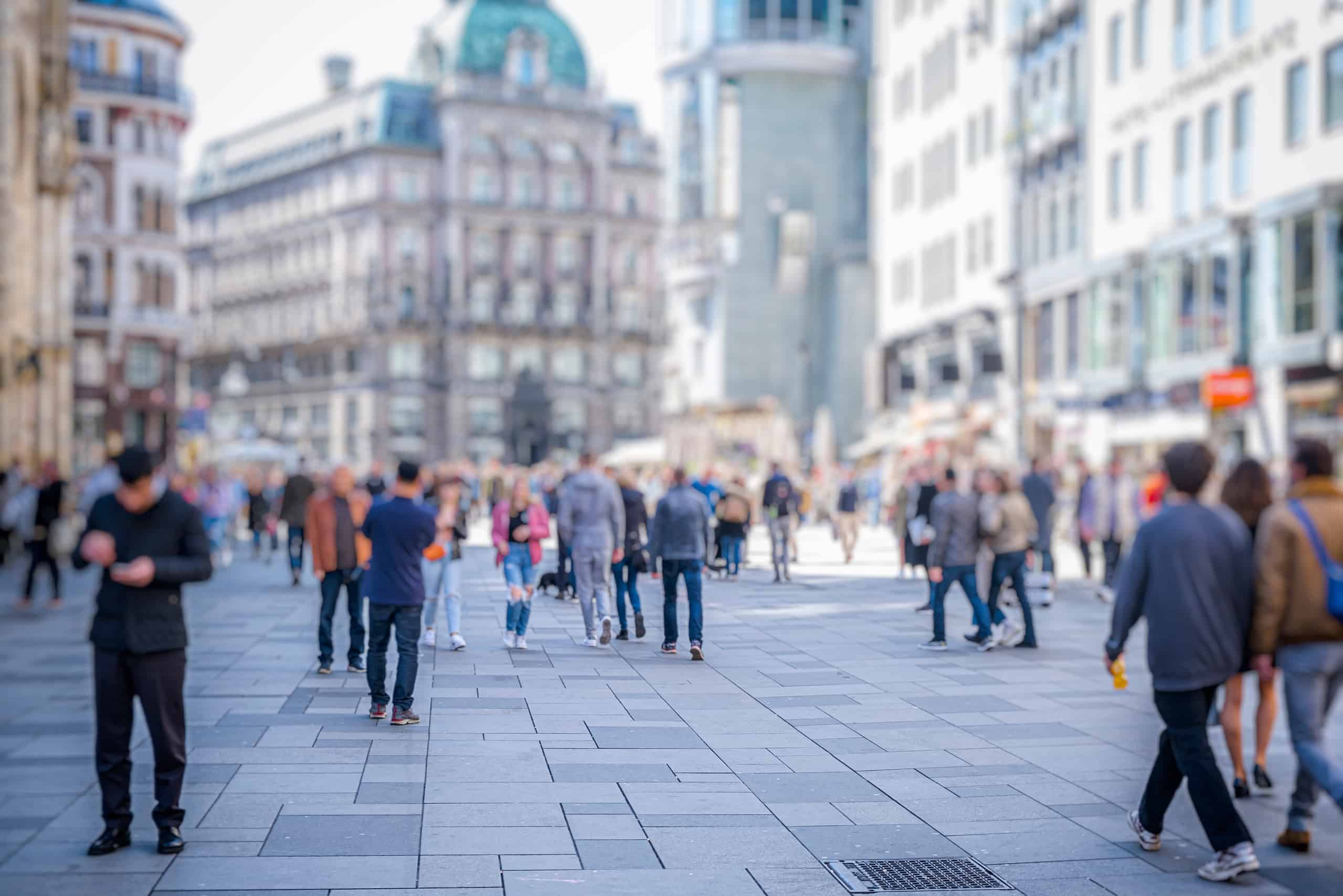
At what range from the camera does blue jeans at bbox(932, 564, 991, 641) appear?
54.9 feet

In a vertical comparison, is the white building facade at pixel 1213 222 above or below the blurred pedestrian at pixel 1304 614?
above

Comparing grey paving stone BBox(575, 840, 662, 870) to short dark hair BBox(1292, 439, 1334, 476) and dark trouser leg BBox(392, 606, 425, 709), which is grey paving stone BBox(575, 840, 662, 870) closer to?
short dark hair BBox(1292, 439, 1334, 476)

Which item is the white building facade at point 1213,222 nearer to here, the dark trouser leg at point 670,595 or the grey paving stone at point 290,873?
the dark trouser leg at point 670,595

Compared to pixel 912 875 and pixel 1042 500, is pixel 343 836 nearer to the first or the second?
pixel 912 875

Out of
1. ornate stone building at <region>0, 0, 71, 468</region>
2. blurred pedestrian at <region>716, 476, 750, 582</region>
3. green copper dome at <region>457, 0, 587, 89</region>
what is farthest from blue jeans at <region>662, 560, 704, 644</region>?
green copper dome at <region>457, 0, 587, 89</region>

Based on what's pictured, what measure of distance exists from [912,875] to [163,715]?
11.0 ft

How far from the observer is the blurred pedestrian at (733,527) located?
22656 millimetres

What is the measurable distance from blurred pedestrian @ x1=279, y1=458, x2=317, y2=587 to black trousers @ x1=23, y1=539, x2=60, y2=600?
351 cm

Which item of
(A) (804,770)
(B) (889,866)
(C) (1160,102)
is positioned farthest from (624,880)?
(C) (1160,102)

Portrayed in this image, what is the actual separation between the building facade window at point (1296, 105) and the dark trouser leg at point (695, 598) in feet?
67.1

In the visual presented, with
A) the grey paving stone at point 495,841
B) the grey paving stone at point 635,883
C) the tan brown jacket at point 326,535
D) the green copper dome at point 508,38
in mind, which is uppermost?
the green copper dome at point 508,38

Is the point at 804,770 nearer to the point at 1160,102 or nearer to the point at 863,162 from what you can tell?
the point at 1160,102

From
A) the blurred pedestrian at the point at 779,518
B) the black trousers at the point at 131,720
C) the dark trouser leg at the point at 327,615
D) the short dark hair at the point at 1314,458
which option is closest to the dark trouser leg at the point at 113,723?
the black trousers at the point at 131,720

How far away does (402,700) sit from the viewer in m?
11.8
